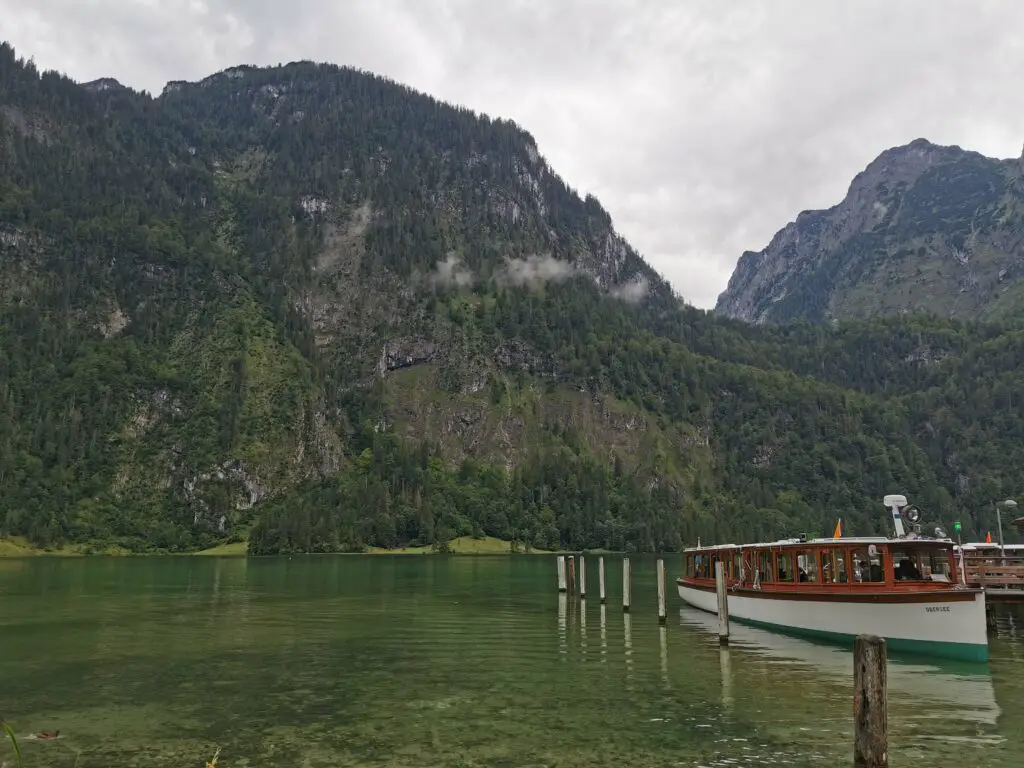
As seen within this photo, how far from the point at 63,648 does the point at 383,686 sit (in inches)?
908

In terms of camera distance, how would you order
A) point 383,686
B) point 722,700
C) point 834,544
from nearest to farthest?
point 722,700 → point 383,686 → point 834,544

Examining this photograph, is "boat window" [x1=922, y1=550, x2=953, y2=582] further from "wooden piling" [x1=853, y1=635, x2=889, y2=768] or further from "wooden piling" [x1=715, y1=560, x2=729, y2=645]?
"wooden piling" [x1=853, y1=635, x2=889, y2=768]

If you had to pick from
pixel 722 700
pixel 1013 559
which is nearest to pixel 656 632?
pixel 722 700

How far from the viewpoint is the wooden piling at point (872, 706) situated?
2019 cm

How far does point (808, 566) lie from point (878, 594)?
648 centimetres

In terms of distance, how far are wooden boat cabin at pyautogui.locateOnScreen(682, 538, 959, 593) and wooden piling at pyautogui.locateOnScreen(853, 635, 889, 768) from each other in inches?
911

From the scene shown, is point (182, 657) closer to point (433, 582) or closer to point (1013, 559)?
point (1013, 559)

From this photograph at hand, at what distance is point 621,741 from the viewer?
23.5 metres

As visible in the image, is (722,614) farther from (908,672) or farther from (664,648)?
(908,672)

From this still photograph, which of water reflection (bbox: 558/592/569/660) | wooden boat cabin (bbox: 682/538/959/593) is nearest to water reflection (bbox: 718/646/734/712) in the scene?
wooden boat cabin (bbox: 682/538/959/593)

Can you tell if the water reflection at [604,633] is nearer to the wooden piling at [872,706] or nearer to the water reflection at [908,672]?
the water reflection at [908,672]

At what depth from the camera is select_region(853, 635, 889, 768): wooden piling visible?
2019cm

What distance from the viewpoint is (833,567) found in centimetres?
4459

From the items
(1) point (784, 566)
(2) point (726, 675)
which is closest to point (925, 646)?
(1) point (784, 566)
